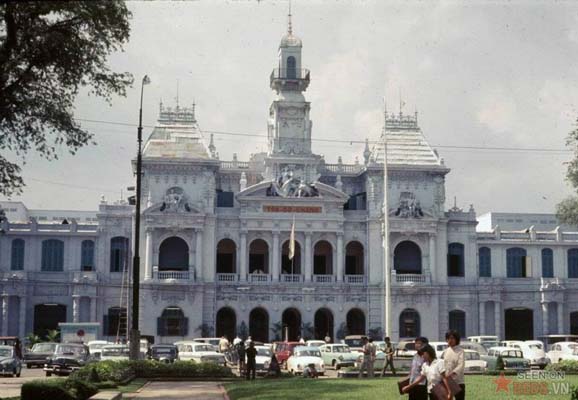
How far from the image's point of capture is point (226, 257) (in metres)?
79.2

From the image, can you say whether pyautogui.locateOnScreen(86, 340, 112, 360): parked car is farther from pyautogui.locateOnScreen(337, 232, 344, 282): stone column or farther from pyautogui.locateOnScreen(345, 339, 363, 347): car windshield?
pyautogui.locateOnScreen(337, 232, 344, 282): stone column

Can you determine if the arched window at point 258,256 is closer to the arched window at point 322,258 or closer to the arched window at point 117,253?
the arched window at point 322,258

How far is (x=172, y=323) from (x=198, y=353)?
70.6ft

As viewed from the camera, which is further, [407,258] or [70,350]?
[407,258]

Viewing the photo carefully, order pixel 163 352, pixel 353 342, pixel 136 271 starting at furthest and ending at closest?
pixel 353 342
pixel 163 352
pixel 136 271

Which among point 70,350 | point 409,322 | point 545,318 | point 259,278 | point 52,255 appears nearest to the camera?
point 70,350

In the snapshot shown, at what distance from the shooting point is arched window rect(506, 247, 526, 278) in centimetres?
8162

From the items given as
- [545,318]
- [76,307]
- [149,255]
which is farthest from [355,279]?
[76,307]

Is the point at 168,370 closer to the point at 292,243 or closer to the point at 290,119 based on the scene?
the point at 292,243

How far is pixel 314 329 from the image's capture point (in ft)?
247

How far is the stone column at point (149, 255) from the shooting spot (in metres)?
73.9

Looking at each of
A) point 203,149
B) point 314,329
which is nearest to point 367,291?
point 314,329

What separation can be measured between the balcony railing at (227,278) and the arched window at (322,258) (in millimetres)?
7362

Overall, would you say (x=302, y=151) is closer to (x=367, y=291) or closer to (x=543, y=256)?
(x=367, y=291)
